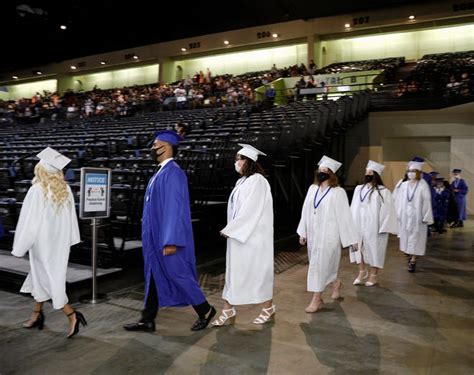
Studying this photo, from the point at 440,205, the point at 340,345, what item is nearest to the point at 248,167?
the point at 340,345

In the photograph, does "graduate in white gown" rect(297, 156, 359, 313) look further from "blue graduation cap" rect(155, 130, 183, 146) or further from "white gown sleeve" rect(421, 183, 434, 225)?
"white gown sleeve" rect(421, 183, 434, 225)

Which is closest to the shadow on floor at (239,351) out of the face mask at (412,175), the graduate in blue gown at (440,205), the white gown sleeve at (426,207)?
the white gown sleeve at (426,207)

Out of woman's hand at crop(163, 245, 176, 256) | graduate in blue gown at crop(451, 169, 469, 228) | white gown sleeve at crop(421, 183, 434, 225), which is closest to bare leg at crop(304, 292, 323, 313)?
woman's hand at crop(163, 245, 176, 256)

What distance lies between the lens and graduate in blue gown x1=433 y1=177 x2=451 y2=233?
40.3 feet

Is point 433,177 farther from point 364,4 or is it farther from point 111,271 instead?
point 364,4

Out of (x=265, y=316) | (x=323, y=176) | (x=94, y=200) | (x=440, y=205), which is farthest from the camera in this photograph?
(x=440, y=205)

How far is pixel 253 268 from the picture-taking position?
4.52 m

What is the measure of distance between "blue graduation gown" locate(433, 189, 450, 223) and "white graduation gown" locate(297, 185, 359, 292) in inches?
324

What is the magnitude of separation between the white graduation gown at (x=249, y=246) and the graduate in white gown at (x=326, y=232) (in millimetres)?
706

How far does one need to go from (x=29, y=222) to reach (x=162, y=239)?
121 centimetres

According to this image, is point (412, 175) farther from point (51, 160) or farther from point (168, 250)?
point (51, 160)

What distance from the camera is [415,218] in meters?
7.55

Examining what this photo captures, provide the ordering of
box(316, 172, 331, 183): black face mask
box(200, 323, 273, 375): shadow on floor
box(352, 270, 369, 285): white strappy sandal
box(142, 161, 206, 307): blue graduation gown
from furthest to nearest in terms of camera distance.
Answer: box(352, 270, 369, 285): white strappy sandal → box(316, 172, 331, 183): black face mask → box(142, 161, 206, 307): blue graduation gown → box(200, 323, 273, 375): shadow on floor

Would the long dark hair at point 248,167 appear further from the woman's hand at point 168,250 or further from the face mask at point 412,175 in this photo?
the face mask at point 412,175
